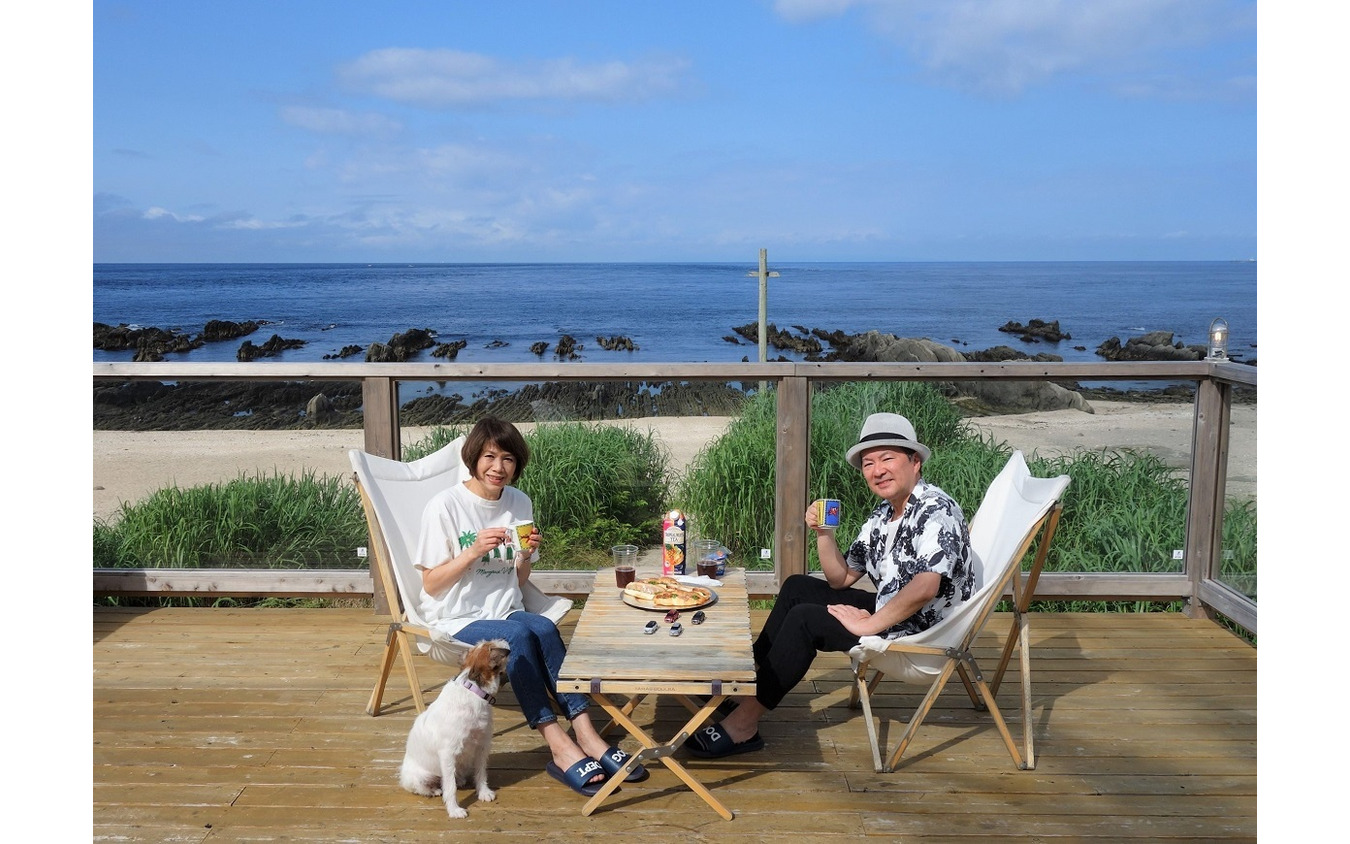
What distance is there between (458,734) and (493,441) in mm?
1059

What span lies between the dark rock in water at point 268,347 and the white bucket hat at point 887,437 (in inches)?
1845

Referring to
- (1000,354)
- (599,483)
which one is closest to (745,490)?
(599,483)

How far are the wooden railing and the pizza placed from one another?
1.40 m

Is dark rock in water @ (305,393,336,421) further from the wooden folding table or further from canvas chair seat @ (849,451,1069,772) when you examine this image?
canvas chair seat @ (849,451,1069,772)

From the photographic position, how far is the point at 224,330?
165ft

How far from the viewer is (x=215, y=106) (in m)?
60.2

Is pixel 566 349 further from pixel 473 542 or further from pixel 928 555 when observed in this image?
pixel 928 555

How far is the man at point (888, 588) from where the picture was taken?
135 inches

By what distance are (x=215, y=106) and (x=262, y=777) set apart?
65153mm

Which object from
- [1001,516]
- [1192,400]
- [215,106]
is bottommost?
[1001,516]

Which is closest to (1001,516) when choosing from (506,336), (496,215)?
(506,336)

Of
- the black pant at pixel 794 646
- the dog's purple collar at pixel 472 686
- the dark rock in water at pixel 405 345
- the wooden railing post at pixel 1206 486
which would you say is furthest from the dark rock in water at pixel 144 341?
the black pant at pixel 794 646
